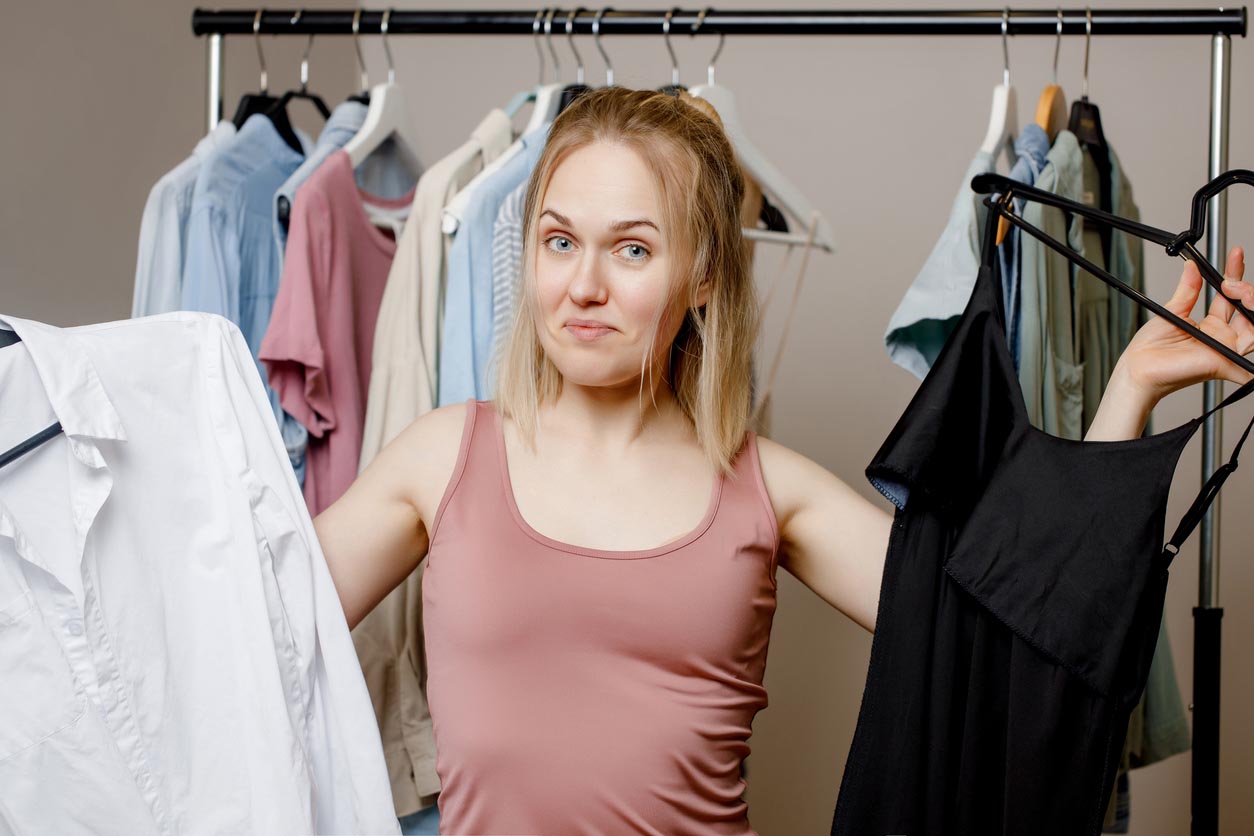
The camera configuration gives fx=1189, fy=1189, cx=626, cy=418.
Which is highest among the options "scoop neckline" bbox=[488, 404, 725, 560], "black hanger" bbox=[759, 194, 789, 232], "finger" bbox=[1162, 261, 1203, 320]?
"black hanger" bbox=[759, 194, 789, 232]

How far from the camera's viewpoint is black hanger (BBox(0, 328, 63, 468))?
1.02 metres

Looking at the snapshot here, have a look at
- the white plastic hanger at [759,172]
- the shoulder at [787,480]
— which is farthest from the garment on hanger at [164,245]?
the shoulder at [787,480]

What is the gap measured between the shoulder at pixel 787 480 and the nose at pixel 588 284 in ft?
0.94

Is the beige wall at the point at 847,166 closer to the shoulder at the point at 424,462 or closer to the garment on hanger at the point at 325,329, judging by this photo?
the garment on hanger at the point at 325,329

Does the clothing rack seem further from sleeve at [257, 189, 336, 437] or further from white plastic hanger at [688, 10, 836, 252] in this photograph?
sleeve at [257, 189, 336, 437]

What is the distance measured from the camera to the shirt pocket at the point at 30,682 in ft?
3.34

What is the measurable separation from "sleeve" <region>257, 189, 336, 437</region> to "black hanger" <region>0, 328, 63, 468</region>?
0.45 m

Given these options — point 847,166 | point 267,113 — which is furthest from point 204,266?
point 847,166

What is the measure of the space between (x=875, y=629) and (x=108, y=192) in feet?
5.51

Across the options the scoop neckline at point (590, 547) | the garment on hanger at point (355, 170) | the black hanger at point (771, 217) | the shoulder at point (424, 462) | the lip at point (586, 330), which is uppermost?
the garment on hanger at point (355, 170)

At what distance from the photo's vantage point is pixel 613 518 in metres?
1.28

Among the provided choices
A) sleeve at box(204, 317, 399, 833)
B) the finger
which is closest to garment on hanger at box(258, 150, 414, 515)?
sleeve at box(204, 317, 399, 833)

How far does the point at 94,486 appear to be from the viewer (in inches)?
41.9

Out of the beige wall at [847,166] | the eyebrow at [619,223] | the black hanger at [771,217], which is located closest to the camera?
the eyebrow at [619,223]
